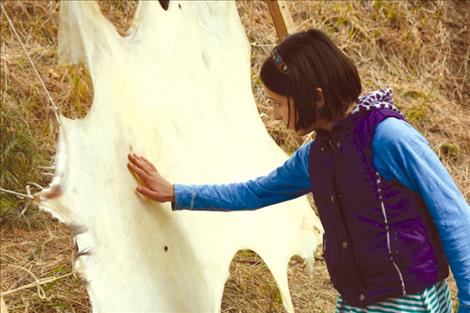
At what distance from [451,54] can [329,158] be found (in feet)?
12.8

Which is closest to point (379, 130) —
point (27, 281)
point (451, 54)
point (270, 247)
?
point (270, 247)

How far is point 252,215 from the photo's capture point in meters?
2.57

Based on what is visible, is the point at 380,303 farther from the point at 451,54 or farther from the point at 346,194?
the point at 451,54

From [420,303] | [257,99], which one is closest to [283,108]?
[420,303]

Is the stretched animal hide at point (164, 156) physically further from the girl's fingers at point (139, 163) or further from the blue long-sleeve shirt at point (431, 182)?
the blue long-sleeve shirt at point (431, 182)

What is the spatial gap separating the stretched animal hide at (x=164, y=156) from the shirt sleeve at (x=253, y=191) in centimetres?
7

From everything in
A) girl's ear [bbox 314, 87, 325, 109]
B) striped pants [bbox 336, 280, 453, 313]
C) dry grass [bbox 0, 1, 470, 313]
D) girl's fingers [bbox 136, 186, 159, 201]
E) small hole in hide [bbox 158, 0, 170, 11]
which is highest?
small hole in hide [bbox 158, 0, 170, 11]

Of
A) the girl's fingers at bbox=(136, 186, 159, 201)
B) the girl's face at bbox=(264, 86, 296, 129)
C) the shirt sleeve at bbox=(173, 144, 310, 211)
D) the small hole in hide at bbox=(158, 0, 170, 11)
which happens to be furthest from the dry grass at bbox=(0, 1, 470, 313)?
the small hole in hide at bbox=(158, 0, 170, 11)

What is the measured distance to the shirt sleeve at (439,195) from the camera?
5.56 ft

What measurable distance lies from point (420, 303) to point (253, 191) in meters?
0.59

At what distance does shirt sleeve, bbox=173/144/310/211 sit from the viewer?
2.12 m

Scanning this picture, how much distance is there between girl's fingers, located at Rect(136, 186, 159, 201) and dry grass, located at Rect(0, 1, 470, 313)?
0.33m

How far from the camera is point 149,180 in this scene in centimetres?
202

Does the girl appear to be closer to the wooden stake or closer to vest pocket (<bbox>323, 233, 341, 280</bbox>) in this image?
vest pocket (<bbox>323, 233, 341, 280</bbox>)
